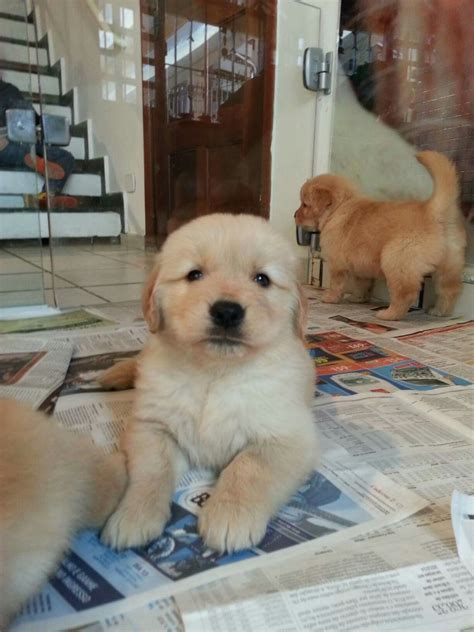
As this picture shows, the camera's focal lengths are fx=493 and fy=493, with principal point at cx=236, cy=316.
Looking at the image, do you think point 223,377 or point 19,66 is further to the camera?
point 19,66

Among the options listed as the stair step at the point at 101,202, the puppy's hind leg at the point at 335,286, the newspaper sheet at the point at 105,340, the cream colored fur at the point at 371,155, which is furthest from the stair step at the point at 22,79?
the puppy's hind leg at the point at 335,286

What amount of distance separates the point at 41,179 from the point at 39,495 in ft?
8.20

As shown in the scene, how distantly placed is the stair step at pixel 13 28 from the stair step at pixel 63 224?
901 millimetres

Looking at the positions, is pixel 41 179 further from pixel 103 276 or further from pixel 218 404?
pixel 218 404

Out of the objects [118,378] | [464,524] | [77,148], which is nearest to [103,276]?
[77,148]

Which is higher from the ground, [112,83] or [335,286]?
[112,83]

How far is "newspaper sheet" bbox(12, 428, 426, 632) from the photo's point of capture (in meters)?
0.69

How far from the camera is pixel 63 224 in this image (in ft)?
11.2

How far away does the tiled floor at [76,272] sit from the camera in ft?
8.66

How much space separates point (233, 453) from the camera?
3.31 feet

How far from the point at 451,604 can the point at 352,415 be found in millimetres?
677

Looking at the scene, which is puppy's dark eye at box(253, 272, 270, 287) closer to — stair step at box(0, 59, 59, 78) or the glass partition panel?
the glass partition panel

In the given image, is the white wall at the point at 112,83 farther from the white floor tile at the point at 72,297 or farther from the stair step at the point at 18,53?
the stair step at the point at 18,53

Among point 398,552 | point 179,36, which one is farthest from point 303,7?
point 398,552
